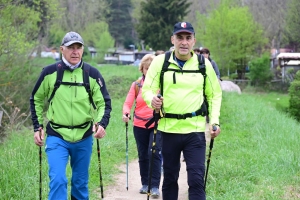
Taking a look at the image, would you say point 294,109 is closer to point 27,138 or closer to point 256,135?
point 256,135

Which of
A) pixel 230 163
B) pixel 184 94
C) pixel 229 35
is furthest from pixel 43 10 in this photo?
pixel 184 94

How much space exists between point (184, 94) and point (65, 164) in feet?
4.82

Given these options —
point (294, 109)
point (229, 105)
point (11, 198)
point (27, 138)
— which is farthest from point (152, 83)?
point (294, 109)

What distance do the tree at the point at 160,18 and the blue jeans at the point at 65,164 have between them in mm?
38352

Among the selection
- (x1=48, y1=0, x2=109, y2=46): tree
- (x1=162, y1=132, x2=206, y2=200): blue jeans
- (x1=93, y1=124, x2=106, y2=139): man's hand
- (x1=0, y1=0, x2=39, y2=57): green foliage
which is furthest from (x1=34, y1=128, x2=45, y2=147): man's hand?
(x1=48, y1=0, x2=109, y2=46): tree

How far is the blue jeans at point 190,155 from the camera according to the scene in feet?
16.4

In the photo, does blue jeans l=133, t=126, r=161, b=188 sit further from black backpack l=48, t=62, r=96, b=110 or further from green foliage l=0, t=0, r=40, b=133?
green foliage l=0, t=0, r=40, b=133

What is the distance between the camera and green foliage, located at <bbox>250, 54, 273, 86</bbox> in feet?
130

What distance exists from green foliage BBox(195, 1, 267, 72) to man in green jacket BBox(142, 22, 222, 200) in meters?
35.7

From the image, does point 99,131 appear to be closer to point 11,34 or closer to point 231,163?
point 231,163

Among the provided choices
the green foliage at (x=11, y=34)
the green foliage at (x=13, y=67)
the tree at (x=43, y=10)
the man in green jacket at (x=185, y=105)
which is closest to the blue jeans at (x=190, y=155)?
the man in green jacket at (x=185, y=105)

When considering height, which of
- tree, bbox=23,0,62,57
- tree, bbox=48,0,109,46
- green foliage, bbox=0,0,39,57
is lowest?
Result: green foliage, bbox=0,0,39,57

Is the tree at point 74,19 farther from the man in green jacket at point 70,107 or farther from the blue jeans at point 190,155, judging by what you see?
the blue jeans at point 190,155

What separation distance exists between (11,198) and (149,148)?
2.04m
